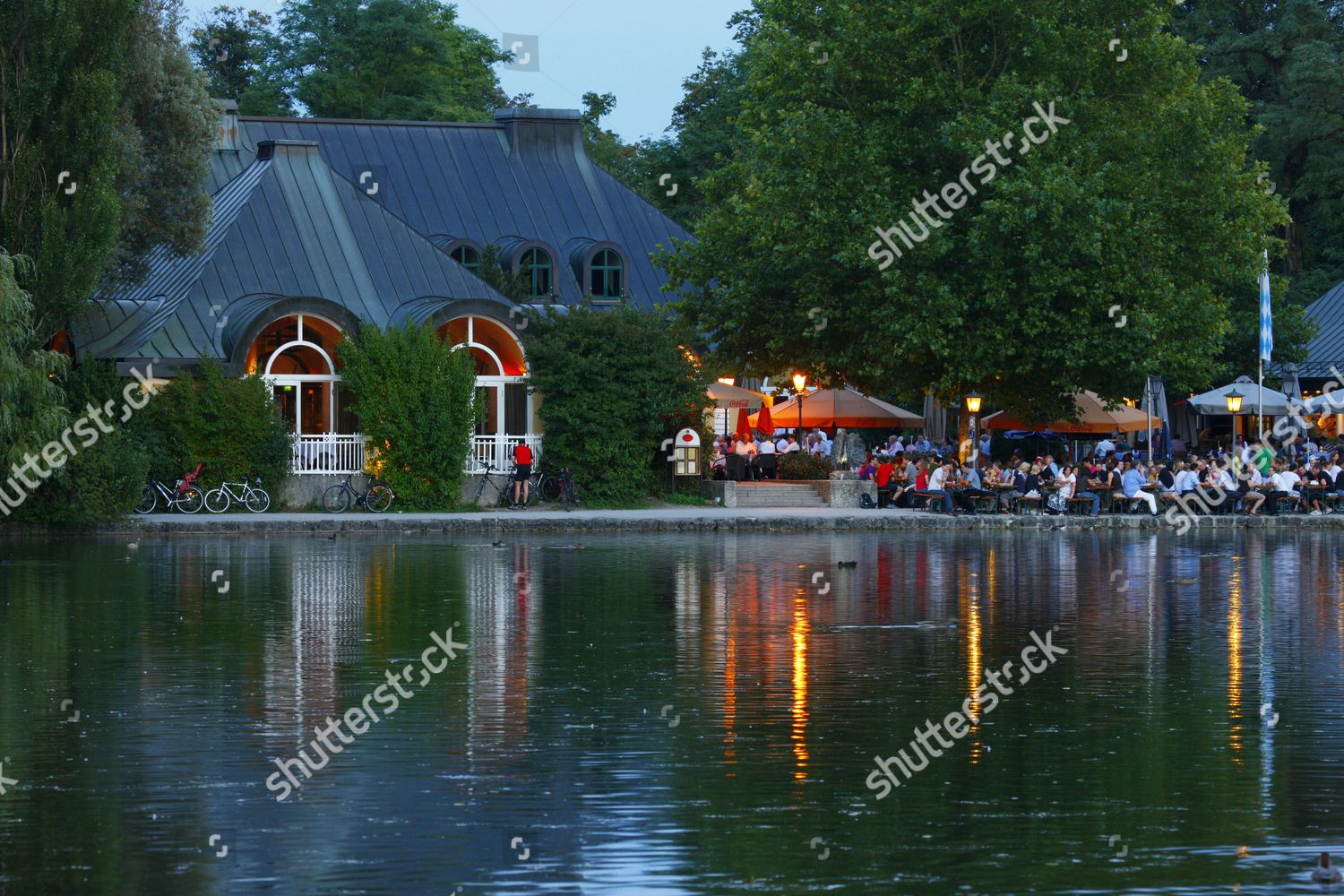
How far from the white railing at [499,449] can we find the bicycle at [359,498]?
121 inches

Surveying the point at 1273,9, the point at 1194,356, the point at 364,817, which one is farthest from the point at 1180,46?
the point at 364,817

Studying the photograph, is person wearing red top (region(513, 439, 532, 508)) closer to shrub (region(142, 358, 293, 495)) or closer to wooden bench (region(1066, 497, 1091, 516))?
shrub (region(142, 358, 293, 495))

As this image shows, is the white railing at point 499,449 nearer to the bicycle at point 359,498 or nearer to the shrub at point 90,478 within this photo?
the bicycle at point 359,498

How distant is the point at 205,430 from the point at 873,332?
1491 cm

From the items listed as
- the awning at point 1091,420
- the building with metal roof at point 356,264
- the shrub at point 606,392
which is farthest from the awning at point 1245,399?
the building with metal roof at point 356,264

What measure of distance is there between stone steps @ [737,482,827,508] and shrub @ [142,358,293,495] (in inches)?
418

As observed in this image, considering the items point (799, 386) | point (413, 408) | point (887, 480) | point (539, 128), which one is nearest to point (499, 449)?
point (413, 408)

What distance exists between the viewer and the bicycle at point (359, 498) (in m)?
39.1

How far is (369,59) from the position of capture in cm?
6938

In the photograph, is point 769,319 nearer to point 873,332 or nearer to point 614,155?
point 873,332

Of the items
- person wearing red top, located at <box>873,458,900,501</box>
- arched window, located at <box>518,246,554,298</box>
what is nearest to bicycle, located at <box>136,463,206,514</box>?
person wearing red top, located at <box>873,458,900,501</box>

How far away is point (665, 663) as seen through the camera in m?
16.5

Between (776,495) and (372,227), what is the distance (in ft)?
37.1

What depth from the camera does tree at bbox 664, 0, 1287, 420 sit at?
40.6m
